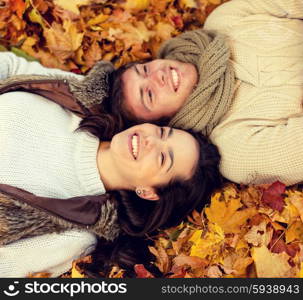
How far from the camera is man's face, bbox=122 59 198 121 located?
2.74 m

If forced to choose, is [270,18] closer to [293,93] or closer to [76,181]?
[293,93]

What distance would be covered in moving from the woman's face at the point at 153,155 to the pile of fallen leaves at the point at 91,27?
38.5 inches

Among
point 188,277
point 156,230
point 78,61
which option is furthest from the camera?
point 78,61

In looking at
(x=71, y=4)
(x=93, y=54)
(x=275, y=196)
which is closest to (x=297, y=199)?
(x=275, y=196)

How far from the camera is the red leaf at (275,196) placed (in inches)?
97.5

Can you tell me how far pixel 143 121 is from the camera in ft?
9.31

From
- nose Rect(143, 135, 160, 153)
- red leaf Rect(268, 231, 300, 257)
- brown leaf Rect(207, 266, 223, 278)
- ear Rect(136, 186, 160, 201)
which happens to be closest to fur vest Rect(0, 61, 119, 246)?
ear Rect(136, 186, 160, 201)

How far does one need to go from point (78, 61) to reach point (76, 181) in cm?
104

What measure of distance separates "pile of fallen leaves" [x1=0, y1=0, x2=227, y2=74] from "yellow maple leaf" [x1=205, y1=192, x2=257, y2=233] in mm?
1332

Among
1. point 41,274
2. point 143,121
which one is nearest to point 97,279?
point 41,274

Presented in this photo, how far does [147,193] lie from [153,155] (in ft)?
0.94

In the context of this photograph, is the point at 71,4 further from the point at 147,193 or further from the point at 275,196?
the point at 275,196

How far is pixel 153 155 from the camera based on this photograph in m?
2.45

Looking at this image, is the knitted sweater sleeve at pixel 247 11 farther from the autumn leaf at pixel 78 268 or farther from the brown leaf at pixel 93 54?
the autumn leaf at pixel 78 268
